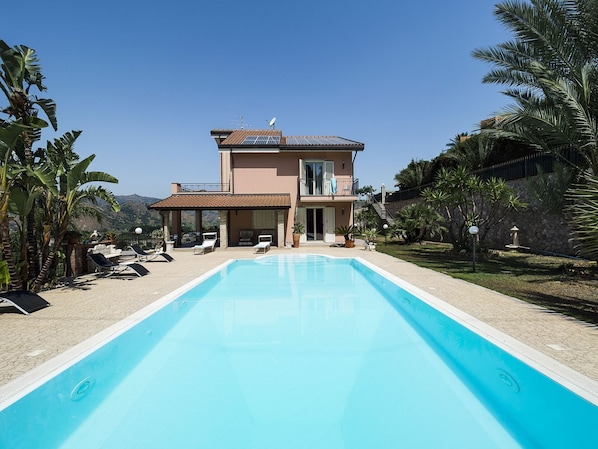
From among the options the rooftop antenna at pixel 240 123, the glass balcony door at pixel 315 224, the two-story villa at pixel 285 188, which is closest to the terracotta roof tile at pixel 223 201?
the two-story villa at pixel 285 188

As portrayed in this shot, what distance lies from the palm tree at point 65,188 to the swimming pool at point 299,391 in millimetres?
4375

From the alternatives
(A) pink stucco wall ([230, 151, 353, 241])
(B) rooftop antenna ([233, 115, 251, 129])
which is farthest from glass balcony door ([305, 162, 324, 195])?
→ (B) rooftop antenna ([233, 115, 251, 129])

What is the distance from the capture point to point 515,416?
10.8ft

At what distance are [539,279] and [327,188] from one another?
14.9 m

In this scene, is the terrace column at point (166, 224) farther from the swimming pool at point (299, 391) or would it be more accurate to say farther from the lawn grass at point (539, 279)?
the lawn grass at point (539, 279)

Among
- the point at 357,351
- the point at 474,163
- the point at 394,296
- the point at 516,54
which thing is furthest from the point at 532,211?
the point at 357,351

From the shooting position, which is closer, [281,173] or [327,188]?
[327,188]

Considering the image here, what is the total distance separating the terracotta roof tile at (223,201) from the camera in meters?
20.1

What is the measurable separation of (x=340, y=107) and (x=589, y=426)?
22.8 metres

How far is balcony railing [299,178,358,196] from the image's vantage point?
2206cm

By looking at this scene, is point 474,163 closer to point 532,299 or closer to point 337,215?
point 337,215

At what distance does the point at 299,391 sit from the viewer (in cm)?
399

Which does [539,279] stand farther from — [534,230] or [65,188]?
[65,188]

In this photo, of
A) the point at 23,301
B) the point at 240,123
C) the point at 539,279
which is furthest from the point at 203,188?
the point at 539,279
